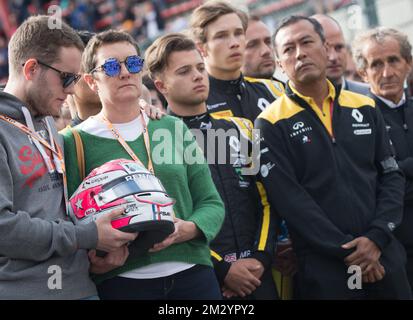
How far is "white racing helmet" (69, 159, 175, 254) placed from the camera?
3.25m

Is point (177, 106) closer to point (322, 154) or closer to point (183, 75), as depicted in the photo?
point (183, 75)

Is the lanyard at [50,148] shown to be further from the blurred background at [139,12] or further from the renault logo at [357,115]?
the blurred background at [139,12]

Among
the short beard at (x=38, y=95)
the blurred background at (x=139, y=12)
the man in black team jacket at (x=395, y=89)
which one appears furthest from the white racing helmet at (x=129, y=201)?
the blurred background at (x=139, y=12)

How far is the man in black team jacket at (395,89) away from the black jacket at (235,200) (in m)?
1.01

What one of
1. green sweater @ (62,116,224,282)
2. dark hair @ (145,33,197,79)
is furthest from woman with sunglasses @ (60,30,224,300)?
dark hair @ (145,33,197,79)

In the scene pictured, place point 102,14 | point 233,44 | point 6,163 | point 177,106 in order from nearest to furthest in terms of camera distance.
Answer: point 6,163 < point 177,106 < point 233,44 < point 102,14

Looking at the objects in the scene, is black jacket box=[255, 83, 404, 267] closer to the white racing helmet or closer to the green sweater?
the green sweater

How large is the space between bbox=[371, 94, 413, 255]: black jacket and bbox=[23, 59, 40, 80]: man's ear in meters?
2.54

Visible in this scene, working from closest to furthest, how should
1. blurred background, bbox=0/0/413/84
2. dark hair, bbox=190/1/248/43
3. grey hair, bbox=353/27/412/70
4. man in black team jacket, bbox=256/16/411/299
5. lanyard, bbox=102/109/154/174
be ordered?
1. lanyard, bbox=102/109/154/174
2. man in black team jacket, bbox=256/16/411/299
3. grey hair, bbox=353/27/412/70
4. dark hair, bbox=190/1/248/43
5. blurred background, bbox=0/0/413/84

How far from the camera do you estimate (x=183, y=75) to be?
445 centimetres

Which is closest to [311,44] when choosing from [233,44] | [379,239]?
[233,44]

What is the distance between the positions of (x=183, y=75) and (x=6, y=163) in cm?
162

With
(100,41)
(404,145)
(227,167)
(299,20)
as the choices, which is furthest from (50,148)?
(404,145)

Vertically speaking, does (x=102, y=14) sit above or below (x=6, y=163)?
above
